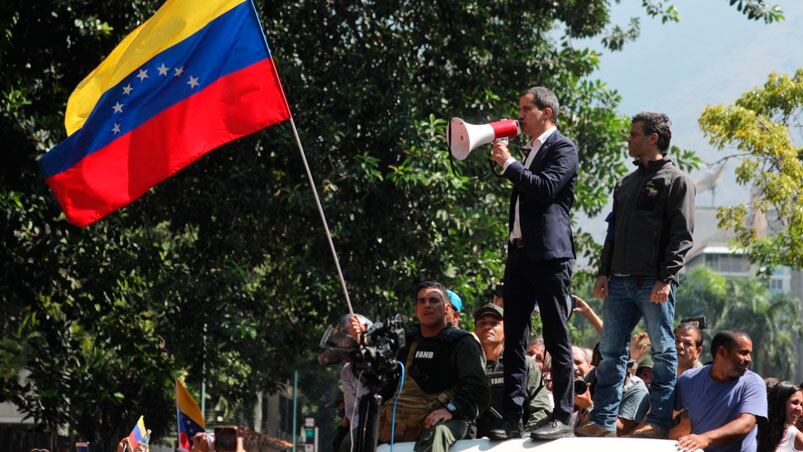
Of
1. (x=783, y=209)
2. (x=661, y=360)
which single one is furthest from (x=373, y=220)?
(x=661, y=360)

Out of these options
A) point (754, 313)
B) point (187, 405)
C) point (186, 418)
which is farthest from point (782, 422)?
point (754, 313)

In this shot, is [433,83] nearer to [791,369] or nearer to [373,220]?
[373,220]

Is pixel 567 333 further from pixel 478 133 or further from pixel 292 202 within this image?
pixel 292 202

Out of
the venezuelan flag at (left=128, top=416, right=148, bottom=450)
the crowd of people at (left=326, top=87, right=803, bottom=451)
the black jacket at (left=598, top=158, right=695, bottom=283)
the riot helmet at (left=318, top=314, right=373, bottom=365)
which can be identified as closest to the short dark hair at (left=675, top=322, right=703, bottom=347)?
the crowd of people at (left=326, top=87, right=803, bottom=451)

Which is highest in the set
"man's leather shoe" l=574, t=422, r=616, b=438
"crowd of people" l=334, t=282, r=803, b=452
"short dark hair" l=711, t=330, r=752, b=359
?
"short dark hair" l=711, t=330, r=752, b=359

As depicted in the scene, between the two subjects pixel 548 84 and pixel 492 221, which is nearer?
pixel 492 221

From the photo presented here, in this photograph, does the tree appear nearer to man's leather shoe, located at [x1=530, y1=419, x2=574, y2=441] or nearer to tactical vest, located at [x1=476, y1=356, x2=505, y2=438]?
tactical vest, located at [x1=476, y1=356, x2=505, y2=438]

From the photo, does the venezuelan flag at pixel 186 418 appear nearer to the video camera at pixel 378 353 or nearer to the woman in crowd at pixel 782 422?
the woman in crowd at pixel 782 422

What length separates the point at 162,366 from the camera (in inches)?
719

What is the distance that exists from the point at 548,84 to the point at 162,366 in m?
6.27

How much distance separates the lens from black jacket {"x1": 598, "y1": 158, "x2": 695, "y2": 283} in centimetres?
775

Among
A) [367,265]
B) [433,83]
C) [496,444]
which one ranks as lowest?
[496,444]

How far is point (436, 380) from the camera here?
8.12m

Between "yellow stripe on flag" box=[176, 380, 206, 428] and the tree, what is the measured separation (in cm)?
31
